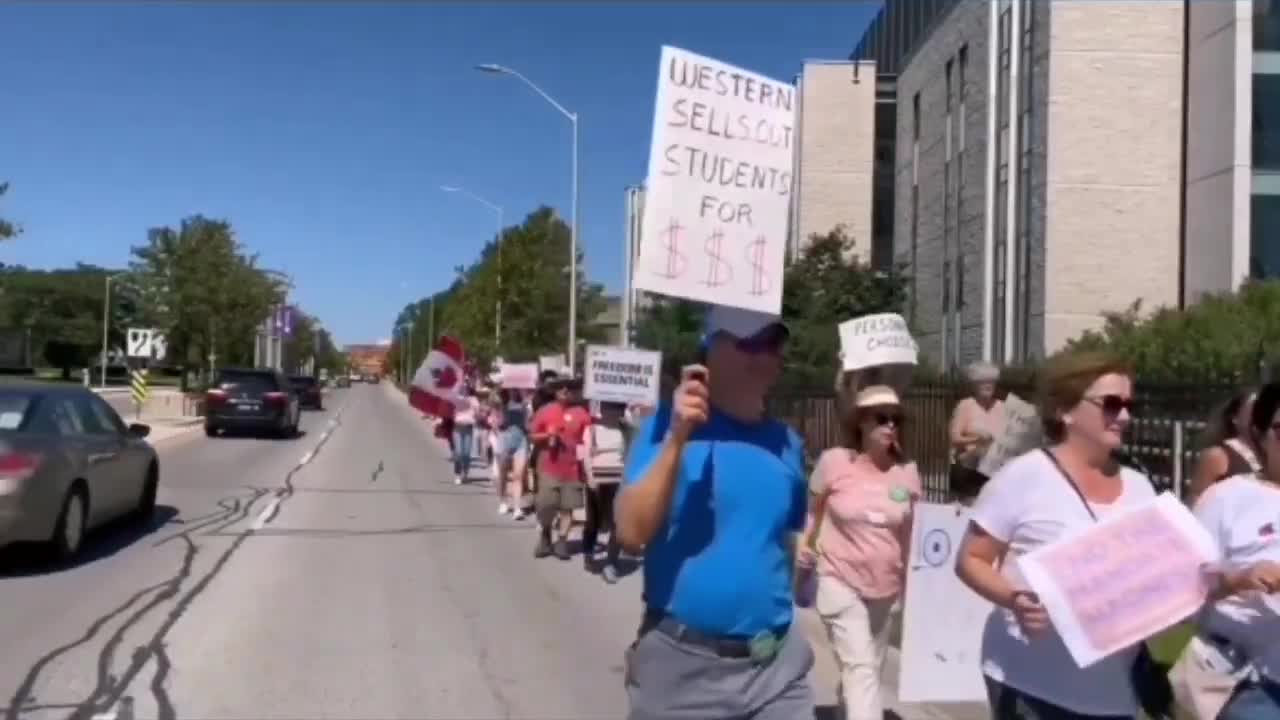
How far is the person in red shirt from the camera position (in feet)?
42.0

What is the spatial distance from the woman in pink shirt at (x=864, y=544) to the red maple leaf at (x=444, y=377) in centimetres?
1589

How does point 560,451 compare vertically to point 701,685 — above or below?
above

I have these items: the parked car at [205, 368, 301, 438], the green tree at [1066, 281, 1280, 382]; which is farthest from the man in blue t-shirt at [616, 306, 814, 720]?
the parked car at [205, 368, 301, 438]

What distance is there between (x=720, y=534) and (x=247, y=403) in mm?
32594

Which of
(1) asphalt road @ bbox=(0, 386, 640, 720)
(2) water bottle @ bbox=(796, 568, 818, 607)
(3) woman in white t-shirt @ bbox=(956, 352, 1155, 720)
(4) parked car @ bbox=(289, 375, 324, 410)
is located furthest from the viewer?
(4) parked car @ bbox=(289, 375, 324, 410)

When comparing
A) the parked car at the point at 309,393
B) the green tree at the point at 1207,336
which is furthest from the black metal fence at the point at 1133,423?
the parked car at the point at 309,393

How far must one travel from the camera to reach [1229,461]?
456 centimetres

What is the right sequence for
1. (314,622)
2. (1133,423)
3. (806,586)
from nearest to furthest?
1. (806,586)
2. (314,622)
3. (1133,423)

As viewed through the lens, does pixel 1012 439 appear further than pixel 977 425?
No

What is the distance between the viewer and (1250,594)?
13.1 feet

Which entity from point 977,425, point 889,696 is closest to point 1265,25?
point 977,425

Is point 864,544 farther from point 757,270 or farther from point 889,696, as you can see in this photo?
point 757,270

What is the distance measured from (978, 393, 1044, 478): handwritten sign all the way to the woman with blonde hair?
0.24ft

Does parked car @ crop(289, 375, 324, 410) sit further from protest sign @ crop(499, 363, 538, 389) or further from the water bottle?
the water bottle
